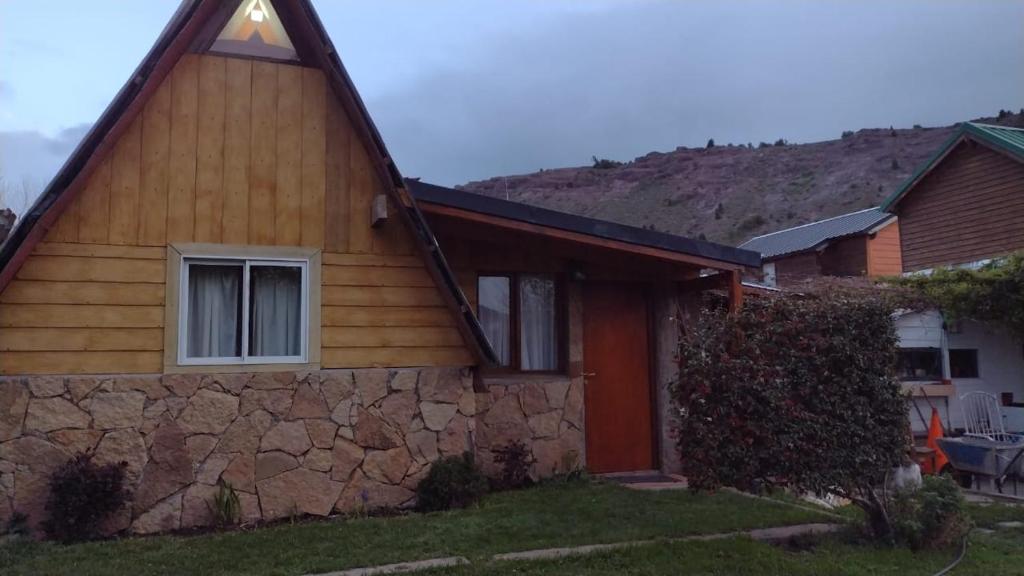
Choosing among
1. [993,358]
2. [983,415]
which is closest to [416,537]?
[983,415]

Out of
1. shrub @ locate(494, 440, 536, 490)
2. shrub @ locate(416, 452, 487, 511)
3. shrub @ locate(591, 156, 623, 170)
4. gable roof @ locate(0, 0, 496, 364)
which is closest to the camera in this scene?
gable roof @ locate(0, 0, 496, 364)

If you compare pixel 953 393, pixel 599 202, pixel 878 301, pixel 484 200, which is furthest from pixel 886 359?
pixel 599 202

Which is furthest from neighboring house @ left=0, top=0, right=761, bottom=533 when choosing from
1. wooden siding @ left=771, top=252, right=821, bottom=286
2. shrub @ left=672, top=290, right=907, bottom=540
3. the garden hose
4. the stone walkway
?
wooden siding @ left=771, top=252, right=821, bottom=286

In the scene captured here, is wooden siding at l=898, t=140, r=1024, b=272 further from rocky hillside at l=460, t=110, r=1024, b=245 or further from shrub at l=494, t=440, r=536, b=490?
rocky hillside at l=460, t=110, r=1024, b=245

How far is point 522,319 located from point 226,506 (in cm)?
432

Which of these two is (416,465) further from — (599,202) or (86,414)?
(599,202)

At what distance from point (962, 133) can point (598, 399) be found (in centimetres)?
1334

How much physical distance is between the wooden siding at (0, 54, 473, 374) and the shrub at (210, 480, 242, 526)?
1.29 meters

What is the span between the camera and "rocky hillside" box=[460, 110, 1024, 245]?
152 feet

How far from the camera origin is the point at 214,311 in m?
7.48

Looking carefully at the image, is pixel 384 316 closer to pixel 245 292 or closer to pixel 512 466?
pixel 245 292

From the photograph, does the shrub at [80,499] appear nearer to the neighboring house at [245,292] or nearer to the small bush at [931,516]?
the neighboring house at [245,292]

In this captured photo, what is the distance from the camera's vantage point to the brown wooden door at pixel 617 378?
10102 mm

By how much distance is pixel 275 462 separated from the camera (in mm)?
7457
